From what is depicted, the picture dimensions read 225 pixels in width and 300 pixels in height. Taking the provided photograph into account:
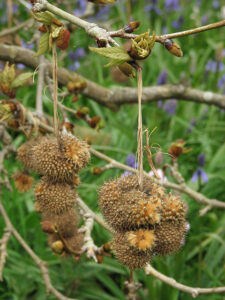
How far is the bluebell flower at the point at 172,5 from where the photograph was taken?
4.89m

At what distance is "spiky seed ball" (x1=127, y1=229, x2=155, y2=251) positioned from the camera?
93cm

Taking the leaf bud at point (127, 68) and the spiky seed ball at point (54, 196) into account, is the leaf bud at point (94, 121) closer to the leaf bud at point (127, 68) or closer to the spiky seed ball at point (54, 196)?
the spiky seed ball at point (54, 196)

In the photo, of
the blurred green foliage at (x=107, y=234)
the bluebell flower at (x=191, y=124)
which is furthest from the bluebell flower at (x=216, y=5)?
the bluebell flower at (x=191, y=124)

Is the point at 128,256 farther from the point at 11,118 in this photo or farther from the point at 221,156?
the point at 221,156

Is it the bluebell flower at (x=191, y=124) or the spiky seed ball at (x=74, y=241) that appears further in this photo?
the bluebell flower at (x=191, y=124)

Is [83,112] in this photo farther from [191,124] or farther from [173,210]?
[191,124]

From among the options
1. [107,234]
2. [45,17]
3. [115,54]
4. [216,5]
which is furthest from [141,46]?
[216,5]

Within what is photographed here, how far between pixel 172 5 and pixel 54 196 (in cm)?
426

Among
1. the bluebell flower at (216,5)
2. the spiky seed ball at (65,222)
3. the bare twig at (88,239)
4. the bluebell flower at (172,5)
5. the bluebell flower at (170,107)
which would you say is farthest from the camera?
the bluebell flower at (216,5)

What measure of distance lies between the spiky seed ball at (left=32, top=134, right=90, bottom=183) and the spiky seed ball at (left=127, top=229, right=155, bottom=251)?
26 cm

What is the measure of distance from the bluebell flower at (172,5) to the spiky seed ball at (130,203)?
13.8ft

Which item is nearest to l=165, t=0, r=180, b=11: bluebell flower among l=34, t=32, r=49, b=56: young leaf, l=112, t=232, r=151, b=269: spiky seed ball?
l=34, t=32, r=49, b=56: young leaf

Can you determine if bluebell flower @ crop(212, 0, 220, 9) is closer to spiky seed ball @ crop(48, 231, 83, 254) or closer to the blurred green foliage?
the blurred green foliage

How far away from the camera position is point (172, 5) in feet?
16.3
